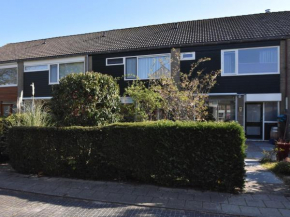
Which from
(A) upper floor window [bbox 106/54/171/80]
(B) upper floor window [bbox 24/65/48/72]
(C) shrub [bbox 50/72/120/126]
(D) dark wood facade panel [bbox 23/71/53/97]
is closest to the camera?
(C) shrub [bbox 50/72/120/126]

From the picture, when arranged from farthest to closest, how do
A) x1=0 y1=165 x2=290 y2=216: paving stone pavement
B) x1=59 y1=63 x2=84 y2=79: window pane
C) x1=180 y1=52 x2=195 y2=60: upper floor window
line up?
x1=59 y1=63 x2=84 y2=79: window pane
x1=180 y1=52 x2=195 y2=60: upper floor window
x1=0 y1=165 x2=290 y2=216: paving stone pavement

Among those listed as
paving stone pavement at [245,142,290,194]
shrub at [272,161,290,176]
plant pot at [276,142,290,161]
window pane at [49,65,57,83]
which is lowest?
paving stone pavement at [245,142,290,194]

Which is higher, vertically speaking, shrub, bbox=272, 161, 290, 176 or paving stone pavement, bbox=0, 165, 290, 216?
shrub, bbox=272, 161, 290, 176

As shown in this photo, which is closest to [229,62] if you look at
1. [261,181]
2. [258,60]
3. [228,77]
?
[228,77]

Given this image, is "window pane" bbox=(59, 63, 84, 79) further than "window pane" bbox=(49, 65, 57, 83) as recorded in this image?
No

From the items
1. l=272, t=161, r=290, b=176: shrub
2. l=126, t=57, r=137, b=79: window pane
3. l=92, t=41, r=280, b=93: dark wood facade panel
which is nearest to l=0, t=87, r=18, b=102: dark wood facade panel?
l=126, t=57, r=137, b=79: window pane

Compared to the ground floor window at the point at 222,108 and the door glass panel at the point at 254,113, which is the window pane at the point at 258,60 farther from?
the door glass panel at the point at 254,113

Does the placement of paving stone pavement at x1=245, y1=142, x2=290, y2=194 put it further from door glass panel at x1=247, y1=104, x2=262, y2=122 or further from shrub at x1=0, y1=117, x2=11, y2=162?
shrub at x1=0, y1=117, x2=11, y2=162

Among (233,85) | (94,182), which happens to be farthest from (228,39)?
(94,182)

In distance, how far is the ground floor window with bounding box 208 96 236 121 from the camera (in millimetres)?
12164

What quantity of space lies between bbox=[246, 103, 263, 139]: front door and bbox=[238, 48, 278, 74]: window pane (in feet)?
6.23

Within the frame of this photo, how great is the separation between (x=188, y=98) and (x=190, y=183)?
10.9 feet

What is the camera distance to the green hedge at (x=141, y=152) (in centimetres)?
473

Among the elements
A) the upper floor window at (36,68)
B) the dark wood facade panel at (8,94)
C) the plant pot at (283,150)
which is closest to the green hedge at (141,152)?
the plant pot at (283,150)
